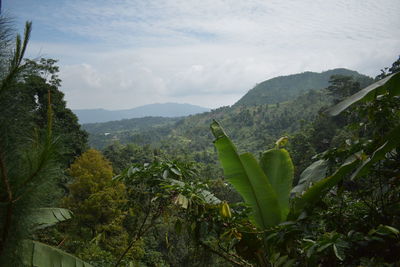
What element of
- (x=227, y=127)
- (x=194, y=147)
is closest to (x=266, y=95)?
(x=227, y=127)

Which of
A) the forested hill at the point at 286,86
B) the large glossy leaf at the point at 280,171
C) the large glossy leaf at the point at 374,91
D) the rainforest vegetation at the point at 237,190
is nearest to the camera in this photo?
the rainforest vegetation at the point at 237,190

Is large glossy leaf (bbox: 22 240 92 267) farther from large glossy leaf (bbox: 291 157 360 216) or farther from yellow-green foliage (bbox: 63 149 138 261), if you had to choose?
yellow-green foliage (bbox: 63 149 138 261)

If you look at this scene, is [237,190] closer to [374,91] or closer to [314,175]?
[314,175]

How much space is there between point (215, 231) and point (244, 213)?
0.21 m

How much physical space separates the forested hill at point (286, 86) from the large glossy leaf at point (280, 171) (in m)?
95.7

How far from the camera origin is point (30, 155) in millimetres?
856

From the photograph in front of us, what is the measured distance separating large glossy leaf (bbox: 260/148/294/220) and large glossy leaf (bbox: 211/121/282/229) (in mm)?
148

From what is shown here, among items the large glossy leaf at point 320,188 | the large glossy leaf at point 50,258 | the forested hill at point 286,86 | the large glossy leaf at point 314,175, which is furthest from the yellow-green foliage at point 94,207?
the forested hill at point 286,86

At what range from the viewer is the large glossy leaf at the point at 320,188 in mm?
1541

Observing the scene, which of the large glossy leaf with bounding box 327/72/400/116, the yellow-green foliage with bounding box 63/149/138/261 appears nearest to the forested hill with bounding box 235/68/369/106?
the yellow-green foliage with bounding box 63/149/138/261

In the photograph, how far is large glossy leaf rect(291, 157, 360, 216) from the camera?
154cm

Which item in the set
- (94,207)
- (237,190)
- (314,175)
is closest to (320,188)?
(314,175)

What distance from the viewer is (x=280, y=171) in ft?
7.16

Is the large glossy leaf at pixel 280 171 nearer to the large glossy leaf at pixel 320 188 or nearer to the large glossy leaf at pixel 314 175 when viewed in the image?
the large glossy leaf at pixel 314 175
